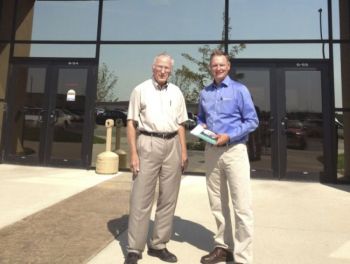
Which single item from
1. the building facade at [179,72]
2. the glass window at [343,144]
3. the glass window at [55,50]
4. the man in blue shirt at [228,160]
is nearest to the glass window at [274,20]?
the building facade at [179,72]

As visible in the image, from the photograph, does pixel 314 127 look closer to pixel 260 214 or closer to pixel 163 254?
pixel 260 214

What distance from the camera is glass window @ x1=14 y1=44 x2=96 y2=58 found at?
834 cm

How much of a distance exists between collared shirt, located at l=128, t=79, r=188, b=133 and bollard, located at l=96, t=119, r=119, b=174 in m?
4.37

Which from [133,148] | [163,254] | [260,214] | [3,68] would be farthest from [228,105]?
[3,68]

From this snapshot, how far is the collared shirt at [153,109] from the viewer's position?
126 inches

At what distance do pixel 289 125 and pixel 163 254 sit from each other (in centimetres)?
487

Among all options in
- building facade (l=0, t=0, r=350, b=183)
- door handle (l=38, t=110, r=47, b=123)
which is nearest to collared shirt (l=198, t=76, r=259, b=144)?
building facade (l=0, t=0, r=350, b=183)

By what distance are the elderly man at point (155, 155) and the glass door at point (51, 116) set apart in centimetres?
499

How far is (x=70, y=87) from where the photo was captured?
27.0ft

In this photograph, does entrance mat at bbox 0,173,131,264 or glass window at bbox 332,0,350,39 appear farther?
glass window at bbox 332,0,350,39

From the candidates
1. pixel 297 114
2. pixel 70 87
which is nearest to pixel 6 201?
pixel 70 87

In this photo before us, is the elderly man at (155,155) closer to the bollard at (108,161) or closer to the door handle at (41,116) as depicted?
the bollard at (108,161)

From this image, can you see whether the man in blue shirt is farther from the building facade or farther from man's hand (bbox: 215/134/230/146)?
the building facade

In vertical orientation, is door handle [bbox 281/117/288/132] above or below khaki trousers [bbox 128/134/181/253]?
above
